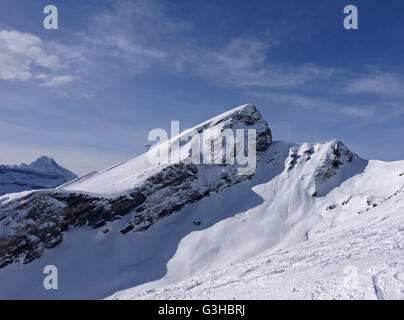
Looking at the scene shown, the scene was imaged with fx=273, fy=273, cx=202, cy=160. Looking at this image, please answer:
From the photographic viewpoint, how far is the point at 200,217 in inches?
2219

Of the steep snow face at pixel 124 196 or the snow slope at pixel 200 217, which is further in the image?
the steep snow face at pixel 124 196

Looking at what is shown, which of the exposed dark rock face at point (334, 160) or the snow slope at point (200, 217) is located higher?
the exposed dark rock face at point (334, 160)

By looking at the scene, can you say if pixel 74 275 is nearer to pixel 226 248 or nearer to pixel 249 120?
pixel 226 248

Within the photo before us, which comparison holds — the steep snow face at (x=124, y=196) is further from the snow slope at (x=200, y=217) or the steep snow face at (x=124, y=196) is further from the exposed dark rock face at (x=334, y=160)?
the exposed dark rock face at (x=334, y=160)

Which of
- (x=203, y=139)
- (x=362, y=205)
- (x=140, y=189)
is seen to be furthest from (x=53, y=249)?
(x=362, y=205)

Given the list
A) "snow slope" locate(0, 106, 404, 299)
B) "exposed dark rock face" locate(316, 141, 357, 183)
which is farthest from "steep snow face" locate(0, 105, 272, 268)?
"exposed dark rock face" locate(316, 141, 357, 183)

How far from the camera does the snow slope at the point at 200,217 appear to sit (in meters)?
42.1

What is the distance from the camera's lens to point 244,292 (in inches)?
434

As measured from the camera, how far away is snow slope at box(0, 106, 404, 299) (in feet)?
138

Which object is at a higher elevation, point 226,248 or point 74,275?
point 226,248

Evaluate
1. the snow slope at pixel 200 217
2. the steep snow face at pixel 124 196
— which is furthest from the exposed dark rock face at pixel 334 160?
the steep snow face at pixel 124 196

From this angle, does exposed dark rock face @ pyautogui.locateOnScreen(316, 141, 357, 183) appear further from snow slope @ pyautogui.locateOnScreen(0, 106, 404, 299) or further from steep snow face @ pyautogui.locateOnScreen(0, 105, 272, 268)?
steep snow face @ pyautogui.locateOnScreen(0, 105, 272, 268)

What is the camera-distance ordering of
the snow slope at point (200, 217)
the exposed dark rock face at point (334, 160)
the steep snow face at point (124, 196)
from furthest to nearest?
the exposed dark rock face at point (334, 160)
the steep snow face at point (124, 196)
the snow slope at point (200, 217)
